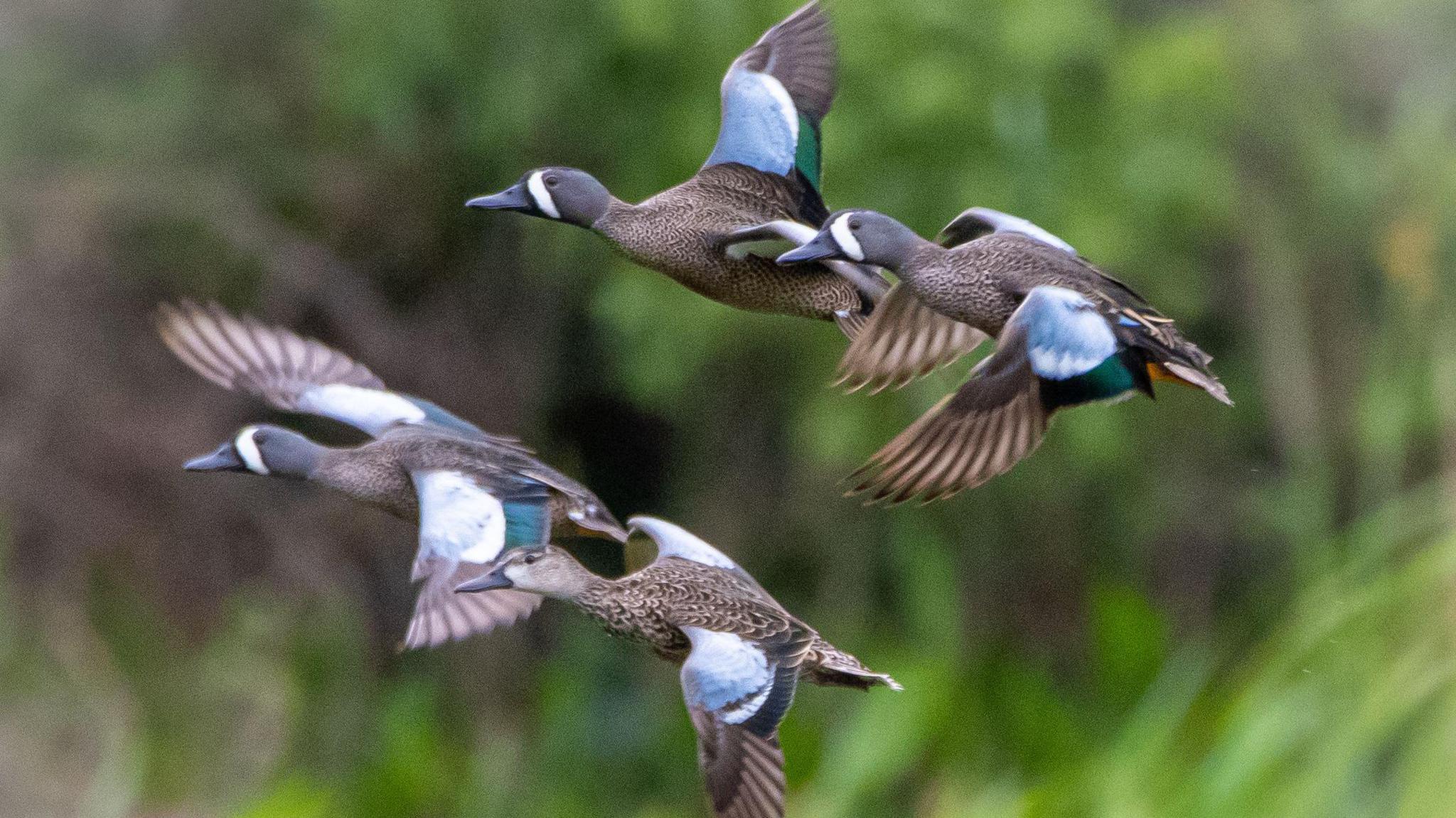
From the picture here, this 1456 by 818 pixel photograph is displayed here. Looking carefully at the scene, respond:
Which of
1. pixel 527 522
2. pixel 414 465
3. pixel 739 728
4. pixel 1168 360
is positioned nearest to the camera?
pixel 739 728

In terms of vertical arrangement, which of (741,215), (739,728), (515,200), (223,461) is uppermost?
(741,215)

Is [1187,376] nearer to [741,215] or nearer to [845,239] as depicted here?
[845,239]

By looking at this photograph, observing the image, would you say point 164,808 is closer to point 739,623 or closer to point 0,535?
point 0,535

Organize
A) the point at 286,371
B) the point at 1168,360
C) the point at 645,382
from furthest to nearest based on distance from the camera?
the point at 645,382 → the point at 286,371 → the point at 1168,360

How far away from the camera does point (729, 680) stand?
80.7 inches

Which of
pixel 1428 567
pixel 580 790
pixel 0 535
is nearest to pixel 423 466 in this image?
pixel 1428 567

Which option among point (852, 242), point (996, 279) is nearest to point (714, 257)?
point (852, 242)

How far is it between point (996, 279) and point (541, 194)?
702 mm

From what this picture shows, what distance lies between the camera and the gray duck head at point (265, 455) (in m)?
2.64

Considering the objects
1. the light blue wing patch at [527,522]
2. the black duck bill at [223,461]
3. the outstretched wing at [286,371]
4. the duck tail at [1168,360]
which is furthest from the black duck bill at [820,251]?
the black duck bill at [223,461]

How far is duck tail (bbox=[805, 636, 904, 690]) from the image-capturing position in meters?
2.31

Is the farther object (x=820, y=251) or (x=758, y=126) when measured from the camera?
(x=758, y=126)

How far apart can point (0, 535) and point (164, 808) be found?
4.38 feet

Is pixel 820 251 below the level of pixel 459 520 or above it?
above
